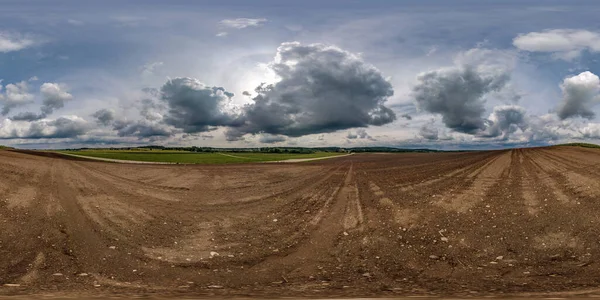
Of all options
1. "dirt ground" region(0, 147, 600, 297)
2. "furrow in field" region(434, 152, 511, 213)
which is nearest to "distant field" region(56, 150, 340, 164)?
"furrow in field" region(434, 152, 511, 213)

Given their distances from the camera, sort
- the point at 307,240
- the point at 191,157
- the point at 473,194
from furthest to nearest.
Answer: the point at 191,157 → the point at 473,194 → the point at 307,240

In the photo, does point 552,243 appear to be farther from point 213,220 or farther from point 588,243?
point 213,220

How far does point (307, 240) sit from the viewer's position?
42.2ft

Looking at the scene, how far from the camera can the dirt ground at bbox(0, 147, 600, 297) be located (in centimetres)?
937

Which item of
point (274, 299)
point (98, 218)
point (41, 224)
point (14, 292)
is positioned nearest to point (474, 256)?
point (274, 299)

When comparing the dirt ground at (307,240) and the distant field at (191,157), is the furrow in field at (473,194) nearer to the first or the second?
the dirt ground at (307,240)

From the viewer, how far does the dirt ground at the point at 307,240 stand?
9367 mm

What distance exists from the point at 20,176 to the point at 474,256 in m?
24.2

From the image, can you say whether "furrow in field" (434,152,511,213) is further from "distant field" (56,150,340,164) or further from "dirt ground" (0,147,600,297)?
"distant field" (56,150,340,164)

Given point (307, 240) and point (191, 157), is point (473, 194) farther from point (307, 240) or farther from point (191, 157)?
point (191, 157)

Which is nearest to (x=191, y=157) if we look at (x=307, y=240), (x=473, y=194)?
(x=473, y=194)

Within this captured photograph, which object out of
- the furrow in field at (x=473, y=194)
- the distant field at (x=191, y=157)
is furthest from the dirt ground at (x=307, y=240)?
the distant field at (x=191, y=157)

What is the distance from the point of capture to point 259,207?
1744cm

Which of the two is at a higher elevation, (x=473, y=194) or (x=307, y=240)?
(x=473, y=194)
